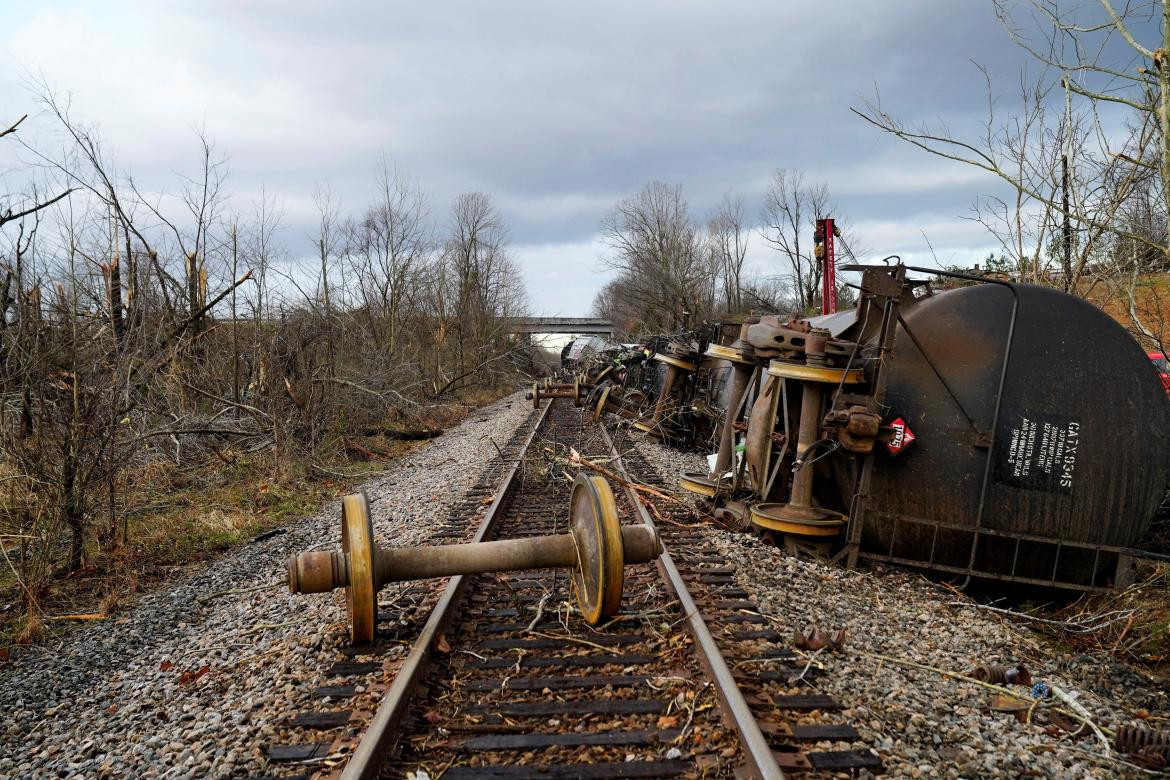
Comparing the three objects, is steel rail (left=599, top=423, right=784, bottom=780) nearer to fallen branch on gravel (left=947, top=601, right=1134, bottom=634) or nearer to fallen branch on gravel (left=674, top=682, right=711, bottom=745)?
fallen branch on gravel (left=674, top=682, right=711, bottom=745)

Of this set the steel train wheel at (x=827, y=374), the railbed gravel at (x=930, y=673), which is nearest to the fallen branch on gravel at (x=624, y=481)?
the railbed gravel at (x=930, y=673)

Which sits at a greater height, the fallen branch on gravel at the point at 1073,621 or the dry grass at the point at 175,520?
the fallen branch on gravel at the point at 1073,621

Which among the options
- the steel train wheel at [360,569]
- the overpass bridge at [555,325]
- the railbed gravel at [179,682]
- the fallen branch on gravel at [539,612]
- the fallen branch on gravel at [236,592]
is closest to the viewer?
the railbed gravel at [179,682]

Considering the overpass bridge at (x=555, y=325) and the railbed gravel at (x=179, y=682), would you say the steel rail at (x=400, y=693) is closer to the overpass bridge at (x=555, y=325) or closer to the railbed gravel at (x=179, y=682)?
the railbed gravel at (x=179, y=682)

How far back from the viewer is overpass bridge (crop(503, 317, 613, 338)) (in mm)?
43750

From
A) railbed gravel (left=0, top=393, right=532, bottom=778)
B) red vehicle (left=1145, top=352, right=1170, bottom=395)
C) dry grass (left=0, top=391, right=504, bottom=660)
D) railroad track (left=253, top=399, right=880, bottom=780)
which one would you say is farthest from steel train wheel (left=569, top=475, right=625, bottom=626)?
red vehicle (left=1145, top=352, right=1170, bottom=395)

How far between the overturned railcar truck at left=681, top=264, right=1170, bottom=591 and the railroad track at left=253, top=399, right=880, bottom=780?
1511 mm

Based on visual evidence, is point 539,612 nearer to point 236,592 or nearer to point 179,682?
point 179,682

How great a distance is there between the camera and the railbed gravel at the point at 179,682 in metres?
3.43

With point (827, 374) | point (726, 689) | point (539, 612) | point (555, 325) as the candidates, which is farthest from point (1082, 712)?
point (555, 325)

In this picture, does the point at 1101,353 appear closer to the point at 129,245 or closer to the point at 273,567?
the point at 273,567

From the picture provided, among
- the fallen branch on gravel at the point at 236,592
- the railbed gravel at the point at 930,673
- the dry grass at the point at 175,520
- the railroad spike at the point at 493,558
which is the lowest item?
the dry grass at the point at 175,520

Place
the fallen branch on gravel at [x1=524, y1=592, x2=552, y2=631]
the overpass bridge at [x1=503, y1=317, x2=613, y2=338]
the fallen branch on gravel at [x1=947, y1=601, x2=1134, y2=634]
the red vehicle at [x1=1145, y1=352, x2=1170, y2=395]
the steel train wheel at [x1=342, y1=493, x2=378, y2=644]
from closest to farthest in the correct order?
1. the steel train wheel at [x1=342, y1=493, x2=378, y2=644]
2. the fallen branch on gravel at [x1=524, y1=592, x2=552, y2=631]
3. the fallen branch on gravel at [x1=947, y1=601, x2=1134, y2=634]
4. the red vehicle at [x1=1145, y1=352, x2=1170, y2=395]
5. the overpass bridge at [x1=503, y1=317, x2=613, y2=338]

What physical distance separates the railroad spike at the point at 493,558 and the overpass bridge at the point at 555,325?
118 ft
